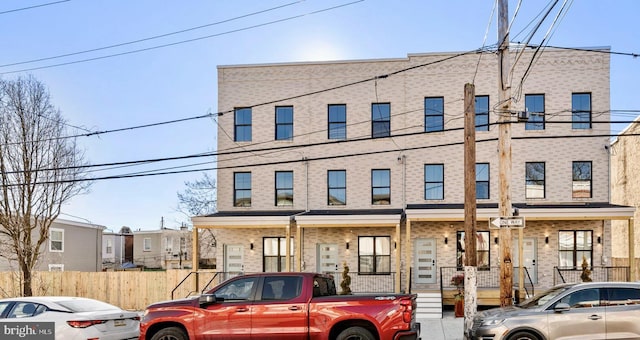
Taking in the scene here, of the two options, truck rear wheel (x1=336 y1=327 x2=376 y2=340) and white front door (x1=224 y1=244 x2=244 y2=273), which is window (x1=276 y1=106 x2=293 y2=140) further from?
truck rear wheel (x1=336 y1=327 x2=376 y2=340)

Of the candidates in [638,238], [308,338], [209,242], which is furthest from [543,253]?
[209,242]

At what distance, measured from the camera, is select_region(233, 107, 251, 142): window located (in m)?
27.1

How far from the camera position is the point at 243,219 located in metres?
24.2

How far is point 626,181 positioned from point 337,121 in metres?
18.1

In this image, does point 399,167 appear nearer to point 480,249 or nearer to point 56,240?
point 480,249

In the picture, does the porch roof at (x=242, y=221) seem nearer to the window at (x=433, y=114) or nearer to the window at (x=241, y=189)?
the window at (x=241, y=189)

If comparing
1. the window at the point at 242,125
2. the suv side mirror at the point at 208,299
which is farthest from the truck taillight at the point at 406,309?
the window at the point at 242,125

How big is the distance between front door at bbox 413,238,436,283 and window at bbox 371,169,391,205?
2.16 metres

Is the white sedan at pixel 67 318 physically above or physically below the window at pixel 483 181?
below

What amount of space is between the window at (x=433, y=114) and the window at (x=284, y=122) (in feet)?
18.5

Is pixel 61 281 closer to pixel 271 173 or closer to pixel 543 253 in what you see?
pixel 271 173

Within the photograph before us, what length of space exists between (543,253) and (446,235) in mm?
3762

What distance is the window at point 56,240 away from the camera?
116ft

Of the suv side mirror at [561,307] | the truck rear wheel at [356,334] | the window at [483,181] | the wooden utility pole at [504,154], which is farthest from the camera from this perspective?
the window at [483,181]
